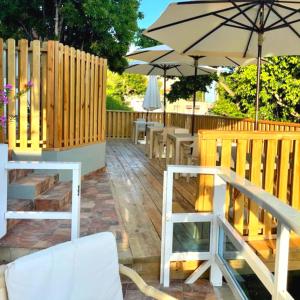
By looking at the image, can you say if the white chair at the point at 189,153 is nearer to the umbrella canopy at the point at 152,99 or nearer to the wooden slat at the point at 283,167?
the wooden slat at the point at 283,167

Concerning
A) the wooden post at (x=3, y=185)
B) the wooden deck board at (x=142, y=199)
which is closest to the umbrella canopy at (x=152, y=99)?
the wooden deck board at (x=142, y=199)

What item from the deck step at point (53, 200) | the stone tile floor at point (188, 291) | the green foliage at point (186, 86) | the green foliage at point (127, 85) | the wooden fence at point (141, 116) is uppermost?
the green foliage at point (127, 85)

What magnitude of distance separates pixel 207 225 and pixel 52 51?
3051 millimetres

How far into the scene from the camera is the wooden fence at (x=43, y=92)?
4875 millimetres

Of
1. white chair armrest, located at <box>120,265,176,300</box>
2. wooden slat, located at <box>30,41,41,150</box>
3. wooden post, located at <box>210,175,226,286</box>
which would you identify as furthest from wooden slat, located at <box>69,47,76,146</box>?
white chair armrest, located at <box>120,265,176,300</box>

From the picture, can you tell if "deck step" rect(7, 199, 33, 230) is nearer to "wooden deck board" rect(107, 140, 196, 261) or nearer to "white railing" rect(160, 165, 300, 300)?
"wooden deck board" rect(107, 140, 196, 261)

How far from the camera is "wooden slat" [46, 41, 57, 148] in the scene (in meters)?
4.98

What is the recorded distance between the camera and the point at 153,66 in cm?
941

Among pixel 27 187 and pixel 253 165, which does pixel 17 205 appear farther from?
pixel 253 165

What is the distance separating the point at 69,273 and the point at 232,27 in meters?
3.98

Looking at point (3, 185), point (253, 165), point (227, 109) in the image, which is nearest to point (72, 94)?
point (3, 185)

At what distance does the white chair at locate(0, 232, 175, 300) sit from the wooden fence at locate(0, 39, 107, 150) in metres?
3.28

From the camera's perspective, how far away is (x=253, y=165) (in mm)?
3371

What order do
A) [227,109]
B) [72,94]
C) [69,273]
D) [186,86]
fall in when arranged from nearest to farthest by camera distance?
[69,273]
[72,94]
[227,109]
[186,86]
